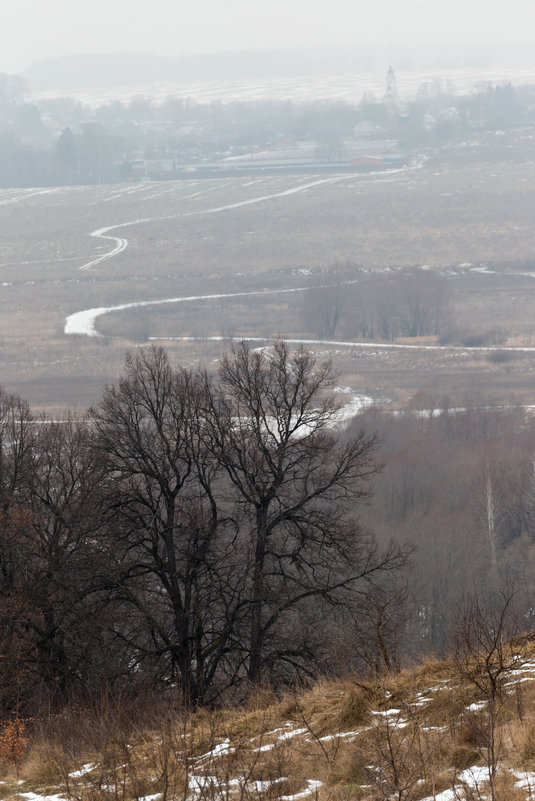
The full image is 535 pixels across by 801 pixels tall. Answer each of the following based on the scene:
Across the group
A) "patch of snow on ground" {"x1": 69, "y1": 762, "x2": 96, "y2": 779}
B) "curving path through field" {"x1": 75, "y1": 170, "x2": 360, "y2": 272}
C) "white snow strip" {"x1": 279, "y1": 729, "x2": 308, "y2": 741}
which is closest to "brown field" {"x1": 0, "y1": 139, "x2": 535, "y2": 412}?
"curving path through field" {"x1": 75, "y1": 170, "x2": 360, "y2": 272}

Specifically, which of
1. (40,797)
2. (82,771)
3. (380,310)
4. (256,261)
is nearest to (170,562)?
(82,771)

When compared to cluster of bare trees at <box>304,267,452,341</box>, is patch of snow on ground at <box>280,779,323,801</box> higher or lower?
higher

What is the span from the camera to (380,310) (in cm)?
8594

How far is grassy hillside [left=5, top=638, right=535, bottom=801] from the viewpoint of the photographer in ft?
20.9

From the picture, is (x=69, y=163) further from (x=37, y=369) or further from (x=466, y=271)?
(x=37, y=369)

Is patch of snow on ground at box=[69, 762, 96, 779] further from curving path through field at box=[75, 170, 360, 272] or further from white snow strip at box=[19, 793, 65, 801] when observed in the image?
curving path through field at box=[75, 170, 360, 272]

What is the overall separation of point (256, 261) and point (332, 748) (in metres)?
106

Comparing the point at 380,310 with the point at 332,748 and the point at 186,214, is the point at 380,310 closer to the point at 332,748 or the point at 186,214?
the point at 186,214

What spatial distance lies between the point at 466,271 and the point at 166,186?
6385 centimetres

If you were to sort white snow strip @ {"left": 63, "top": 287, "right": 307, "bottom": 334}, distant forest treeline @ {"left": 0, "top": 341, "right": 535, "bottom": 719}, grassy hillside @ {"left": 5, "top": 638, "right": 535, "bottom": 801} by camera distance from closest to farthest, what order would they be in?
grassy hillside @ {"left": 5, "top": 638, "right": 535, "bottom": 801}, distant forest treeline @ {"left": 0, "top": 341, "right": 535, "bottom": 719}, white snow strip @ {"left": 63, "top": 287, "right": 307, "bottom": 334}

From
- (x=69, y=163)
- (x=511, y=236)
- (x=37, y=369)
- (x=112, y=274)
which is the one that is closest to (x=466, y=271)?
(x=511, y=236)

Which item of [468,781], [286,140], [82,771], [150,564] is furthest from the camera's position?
[286,140]

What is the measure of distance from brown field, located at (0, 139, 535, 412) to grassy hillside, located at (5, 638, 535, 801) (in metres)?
51.7

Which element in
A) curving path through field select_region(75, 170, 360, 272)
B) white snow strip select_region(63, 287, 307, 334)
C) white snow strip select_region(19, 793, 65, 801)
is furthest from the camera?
curving path through field select_region(75, 170, 360, 272)
